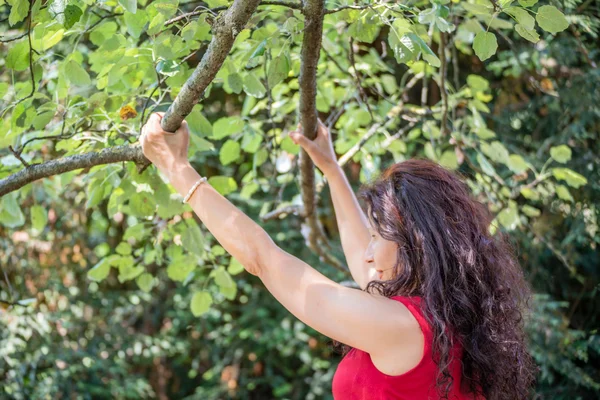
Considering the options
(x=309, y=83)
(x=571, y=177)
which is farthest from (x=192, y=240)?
(x=571, y=177)

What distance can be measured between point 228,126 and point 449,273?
3.38ft

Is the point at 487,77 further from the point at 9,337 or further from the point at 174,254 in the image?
the point at 9,337

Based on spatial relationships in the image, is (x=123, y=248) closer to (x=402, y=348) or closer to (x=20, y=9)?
(x=20, y=9)

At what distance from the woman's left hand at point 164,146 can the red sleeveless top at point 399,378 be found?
1.68ft

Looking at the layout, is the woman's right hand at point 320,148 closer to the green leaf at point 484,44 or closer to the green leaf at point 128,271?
the green leaf at point 484,44

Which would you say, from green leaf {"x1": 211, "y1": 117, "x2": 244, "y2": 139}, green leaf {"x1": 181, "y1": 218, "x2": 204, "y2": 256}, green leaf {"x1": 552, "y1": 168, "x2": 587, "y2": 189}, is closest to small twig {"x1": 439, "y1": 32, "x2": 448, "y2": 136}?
green leaf {"x1": 552, "y1": 168, "x2": 587, "y2": 189}

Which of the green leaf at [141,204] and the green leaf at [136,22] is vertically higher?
the green leaf at [136,22]

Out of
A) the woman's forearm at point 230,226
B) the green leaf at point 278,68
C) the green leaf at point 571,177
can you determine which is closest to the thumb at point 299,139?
the green leaf at point 278,68

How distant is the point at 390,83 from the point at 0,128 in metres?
1.56

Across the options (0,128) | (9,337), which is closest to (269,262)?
(0,128)

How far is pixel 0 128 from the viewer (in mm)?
1712

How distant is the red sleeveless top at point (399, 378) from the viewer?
1.22m

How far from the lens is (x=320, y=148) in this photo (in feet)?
5.94

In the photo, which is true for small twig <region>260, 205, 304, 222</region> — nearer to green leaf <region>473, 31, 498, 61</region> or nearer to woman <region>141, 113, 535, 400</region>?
woman <region>141, 113, 535, 400</region>
